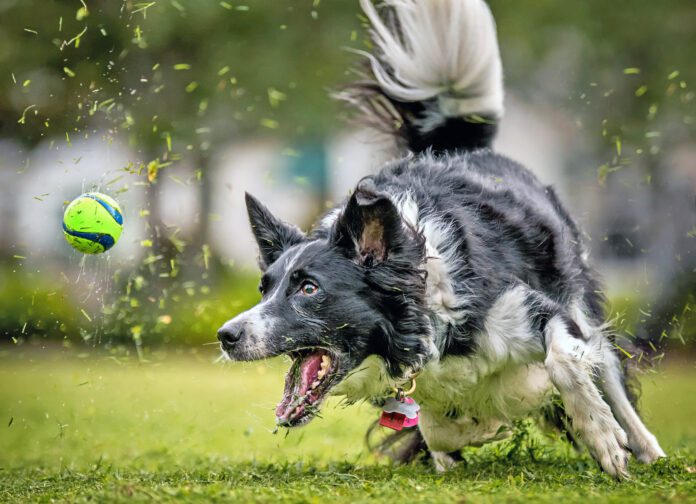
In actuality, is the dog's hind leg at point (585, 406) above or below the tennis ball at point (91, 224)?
below

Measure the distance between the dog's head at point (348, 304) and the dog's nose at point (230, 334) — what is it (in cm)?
8

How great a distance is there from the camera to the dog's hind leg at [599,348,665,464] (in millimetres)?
5879

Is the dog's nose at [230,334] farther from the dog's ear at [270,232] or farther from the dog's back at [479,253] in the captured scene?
the dog's back at [479,253]

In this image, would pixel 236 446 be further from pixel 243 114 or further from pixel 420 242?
pixel 243 114

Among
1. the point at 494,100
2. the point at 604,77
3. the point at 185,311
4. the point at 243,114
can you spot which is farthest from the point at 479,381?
the point at 243,114

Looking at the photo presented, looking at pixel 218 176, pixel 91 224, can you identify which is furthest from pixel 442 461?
pixel 218 176

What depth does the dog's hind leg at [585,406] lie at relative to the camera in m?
4.91

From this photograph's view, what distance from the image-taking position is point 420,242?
16.7ft

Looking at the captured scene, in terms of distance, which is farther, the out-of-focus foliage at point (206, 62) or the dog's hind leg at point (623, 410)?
the out-of-focus foliage at point (206, 62)

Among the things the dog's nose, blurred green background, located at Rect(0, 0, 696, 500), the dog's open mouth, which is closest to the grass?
blurred green background, located at Rect(0, 0, 696, 500)

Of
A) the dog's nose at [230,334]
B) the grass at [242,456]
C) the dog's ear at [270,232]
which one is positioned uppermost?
the dog's ear at [270,232]

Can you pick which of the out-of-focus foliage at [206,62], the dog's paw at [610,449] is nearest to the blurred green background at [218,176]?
the out-of-focus foliage at [206,62]

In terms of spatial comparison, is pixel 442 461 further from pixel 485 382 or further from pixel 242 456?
pixel 242 456

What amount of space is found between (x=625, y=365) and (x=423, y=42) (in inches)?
107
